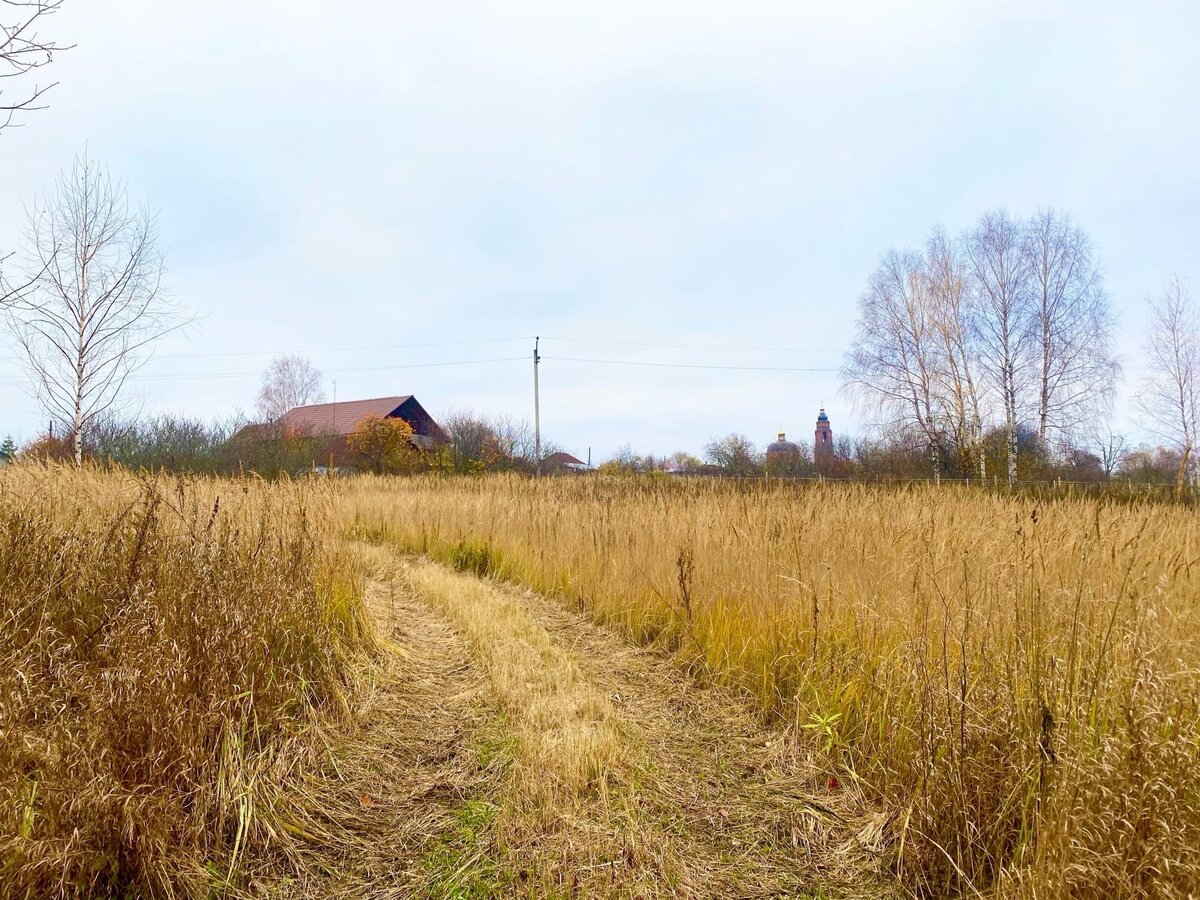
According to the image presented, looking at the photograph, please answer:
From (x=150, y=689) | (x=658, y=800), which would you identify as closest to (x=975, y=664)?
(x=658, y=800)

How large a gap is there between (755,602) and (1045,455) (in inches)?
723

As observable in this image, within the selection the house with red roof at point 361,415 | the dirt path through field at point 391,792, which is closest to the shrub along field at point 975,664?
the dirt path through field at point 391,792

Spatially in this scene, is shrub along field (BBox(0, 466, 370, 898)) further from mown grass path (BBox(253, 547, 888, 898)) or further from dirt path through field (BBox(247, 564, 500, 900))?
mown grass path (BBox(253, 547, 888, 898))

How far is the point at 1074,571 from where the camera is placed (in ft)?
10.3

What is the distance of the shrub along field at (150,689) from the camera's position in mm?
1862

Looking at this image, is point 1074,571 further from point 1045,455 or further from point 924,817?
point 1045,455

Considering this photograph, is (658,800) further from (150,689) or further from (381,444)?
(381,444)

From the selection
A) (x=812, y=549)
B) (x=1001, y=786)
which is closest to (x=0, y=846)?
(x=1001, y=786)

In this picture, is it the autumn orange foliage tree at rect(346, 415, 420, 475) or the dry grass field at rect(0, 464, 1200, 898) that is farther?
the autumn orange foliage tree at rect(346, 415, 420, 475)

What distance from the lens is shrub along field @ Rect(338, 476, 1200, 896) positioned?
1.73 metres

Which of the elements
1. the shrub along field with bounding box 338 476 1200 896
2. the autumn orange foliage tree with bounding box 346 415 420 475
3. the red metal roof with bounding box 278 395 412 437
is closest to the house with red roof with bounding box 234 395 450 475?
the red metal roof with bounding box 278 395 412 437

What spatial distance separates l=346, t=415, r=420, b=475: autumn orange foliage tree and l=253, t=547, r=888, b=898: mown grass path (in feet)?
83.6

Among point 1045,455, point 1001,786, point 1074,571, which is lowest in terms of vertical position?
point 1001,786

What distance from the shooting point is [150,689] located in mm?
2217
